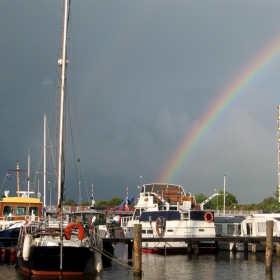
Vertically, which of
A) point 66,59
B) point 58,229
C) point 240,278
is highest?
point 66,59

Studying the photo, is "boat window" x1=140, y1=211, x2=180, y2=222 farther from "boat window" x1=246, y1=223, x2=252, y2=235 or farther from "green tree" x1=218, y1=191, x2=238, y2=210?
"green tree" x1=218, y1=191, x2=238, y2=210

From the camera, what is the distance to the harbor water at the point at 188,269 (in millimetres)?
37875

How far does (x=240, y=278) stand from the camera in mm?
37750

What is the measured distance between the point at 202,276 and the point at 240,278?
2673mm

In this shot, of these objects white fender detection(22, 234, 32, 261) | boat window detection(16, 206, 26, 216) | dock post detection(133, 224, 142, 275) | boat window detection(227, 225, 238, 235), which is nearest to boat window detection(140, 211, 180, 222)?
boat window detection(227, 225, 238, 235)

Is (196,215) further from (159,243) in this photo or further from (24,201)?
(24,201)

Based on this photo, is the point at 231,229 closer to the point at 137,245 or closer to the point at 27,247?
the point at 137,245

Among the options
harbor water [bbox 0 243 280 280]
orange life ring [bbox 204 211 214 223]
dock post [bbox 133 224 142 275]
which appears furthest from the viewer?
orange life ring [bbox 204 211 214 223]

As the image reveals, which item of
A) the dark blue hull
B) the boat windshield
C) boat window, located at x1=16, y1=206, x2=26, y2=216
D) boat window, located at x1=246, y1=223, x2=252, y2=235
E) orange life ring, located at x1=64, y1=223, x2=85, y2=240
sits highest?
the boat windshield

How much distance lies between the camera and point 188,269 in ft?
137

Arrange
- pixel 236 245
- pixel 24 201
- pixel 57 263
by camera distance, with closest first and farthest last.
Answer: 1. pixel 57 263
2. pixel 24 201
3. pixel 236 245

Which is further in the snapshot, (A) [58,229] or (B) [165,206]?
(B) [165,206]

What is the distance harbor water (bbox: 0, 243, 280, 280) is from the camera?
37875mm

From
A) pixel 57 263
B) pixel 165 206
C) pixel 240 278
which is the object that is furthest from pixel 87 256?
pixel 165 206
